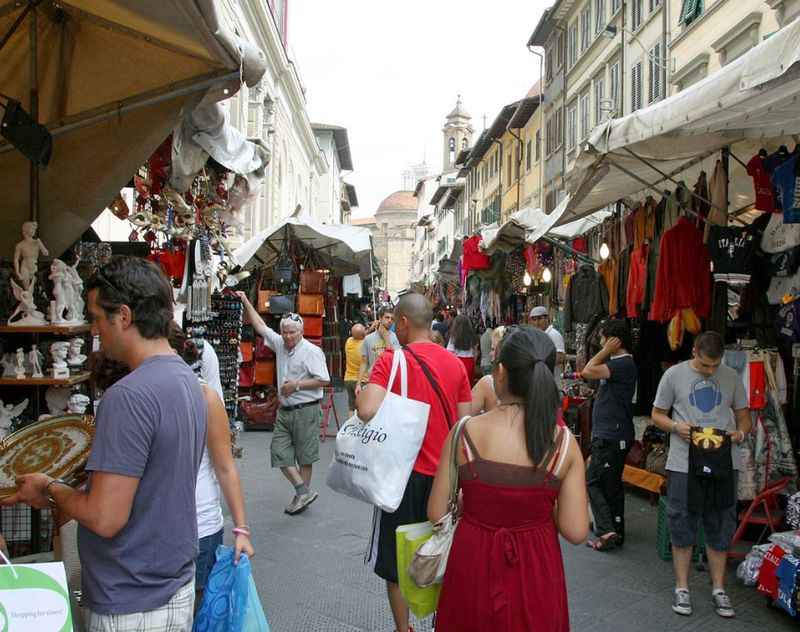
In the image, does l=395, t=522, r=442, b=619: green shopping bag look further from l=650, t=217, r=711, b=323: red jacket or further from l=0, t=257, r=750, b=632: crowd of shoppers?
l=650, t=217, r=711, b=323: red jacket

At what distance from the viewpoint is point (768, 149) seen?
5.59m

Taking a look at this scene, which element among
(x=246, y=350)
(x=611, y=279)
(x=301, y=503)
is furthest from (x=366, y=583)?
(x=246, y=350)

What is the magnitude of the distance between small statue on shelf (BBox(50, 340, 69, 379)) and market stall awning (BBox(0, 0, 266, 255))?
67 centimetres

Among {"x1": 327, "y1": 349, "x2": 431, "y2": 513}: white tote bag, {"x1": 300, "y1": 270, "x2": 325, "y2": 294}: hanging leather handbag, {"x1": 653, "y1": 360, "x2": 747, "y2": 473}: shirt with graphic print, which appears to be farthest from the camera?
{"x1": 300, "y1": 270, "x2": 325, "y2": 294}: hanging leather handbag

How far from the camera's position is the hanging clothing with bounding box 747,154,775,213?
16.4 feet

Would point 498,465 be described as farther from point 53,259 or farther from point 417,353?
point 53,259

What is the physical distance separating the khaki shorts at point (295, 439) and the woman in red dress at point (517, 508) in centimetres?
436

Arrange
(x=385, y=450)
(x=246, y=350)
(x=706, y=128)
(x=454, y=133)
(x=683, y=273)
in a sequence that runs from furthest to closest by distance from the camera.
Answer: (x=454, y=133) → (x=246, y=350) → (x=683, y=273) → (x=706, y=128) → (x=385, y=450)

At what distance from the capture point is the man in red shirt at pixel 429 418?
3857 mm

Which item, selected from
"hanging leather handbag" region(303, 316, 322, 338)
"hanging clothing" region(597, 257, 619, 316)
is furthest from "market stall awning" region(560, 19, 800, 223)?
"hanging leather handbag" region(303, 316, 322, 338)

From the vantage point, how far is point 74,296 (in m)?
4.04

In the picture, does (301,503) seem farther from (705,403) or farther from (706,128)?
(706,128)

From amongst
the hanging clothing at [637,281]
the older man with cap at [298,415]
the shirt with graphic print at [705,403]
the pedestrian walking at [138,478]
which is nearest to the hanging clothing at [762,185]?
the shirt with graphic print at [705,403]

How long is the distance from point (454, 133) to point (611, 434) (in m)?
73.4
